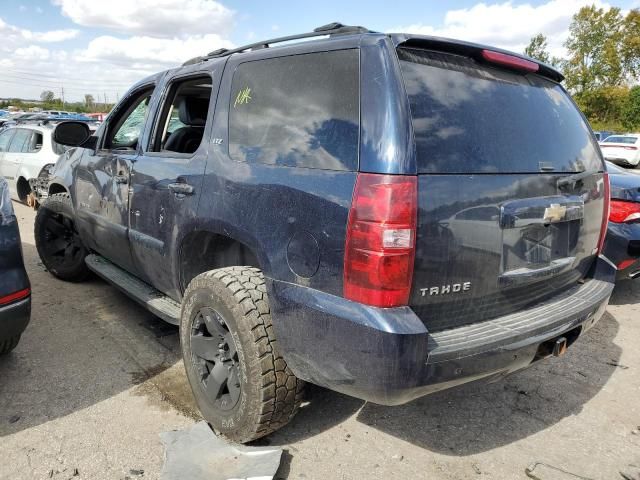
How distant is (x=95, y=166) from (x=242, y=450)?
8.67 feet

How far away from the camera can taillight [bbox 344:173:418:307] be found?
1841mm

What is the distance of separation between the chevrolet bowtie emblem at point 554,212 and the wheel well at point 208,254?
1.51 metres

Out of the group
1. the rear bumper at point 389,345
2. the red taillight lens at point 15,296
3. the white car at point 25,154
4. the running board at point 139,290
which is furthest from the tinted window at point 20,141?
the rear bumper at point 389,345

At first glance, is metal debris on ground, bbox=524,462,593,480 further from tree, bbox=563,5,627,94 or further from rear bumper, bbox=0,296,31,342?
tree, bbox=563,5,627,94

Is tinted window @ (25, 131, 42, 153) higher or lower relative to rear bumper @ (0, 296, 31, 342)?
higher

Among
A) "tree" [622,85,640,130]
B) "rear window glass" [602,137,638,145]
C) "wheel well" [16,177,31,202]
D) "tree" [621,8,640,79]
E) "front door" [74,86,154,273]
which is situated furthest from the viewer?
Result: "tree" [621,8,640,79]

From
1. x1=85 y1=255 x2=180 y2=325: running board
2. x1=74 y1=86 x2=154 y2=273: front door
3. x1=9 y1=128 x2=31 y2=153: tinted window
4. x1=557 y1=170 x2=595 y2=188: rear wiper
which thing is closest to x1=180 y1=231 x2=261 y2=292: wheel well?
x1=85 y1=255 x2=180 y2=325: running board

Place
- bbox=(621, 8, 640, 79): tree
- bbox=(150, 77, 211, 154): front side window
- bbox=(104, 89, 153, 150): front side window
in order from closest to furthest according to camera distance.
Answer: bbox=(150, 77, 211, 154): front side window
bbox=(104, 89, 153, 150): front side window
bbox=(621, 8, 640, 79): tree

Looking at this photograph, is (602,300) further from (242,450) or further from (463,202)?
(242,450)

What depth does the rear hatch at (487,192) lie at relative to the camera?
1.95m

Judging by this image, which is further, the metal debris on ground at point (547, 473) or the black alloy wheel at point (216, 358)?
the black alloy wheel at point (216, 358)

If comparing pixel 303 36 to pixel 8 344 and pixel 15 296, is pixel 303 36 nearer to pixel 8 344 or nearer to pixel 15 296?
pixel 15 296

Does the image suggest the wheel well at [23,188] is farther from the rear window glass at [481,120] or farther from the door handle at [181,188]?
the rear window glass at [481,120]

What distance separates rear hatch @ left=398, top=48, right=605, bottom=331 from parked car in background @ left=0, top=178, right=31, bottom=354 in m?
2.18
